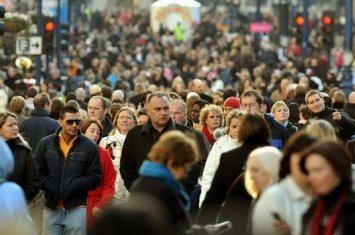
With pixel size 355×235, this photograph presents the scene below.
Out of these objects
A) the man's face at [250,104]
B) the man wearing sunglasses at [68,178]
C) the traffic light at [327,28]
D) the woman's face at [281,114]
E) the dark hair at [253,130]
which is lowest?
the man wearing sunglasses at [68,178]

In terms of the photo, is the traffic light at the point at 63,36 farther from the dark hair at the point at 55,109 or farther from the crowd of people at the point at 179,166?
the dark hair at the point at 55,109

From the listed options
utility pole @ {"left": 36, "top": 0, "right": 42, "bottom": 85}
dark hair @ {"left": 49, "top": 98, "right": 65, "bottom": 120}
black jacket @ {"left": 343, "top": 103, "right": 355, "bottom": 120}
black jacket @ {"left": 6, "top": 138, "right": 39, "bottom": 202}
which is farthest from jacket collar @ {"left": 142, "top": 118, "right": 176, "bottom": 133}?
utility pole @ {"left": 36, "top": 0, "right": 42, "bottom": 85}

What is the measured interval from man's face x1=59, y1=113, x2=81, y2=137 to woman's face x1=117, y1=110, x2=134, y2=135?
1835mm

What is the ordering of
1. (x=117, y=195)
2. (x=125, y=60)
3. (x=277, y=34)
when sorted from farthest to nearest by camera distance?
(x=277, y=34) < (x=125, y=60) < (x=117, y=195)

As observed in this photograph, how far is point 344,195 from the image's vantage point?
9.91m

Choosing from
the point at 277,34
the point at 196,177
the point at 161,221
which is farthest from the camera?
the point at 277,34

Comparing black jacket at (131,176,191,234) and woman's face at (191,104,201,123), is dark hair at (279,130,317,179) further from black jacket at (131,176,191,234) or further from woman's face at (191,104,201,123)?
woman's face at (191,104,201,123)

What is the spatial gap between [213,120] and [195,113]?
2415mm

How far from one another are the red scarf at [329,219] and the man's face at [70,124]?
7.00m

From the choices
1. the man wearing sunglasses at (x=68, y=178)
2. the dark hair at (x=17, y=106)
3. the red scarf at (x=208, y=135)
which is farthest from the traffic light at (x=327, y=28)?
the man wearing sunglasses at (x=68, y=178)

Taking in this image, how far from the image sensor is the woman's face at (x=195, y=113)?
22188 millimetres

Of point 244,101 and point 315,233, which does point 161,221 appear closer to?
point 315,233

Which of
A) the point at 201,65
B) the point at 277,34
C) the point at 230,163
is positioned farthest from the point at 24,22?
the point at 277,34

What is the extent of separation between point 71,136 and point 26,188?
2.71 ft
